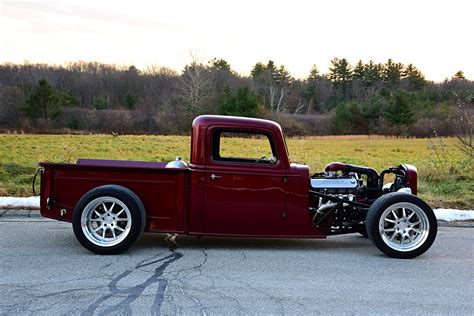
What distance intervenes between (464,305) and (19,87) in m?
66.7

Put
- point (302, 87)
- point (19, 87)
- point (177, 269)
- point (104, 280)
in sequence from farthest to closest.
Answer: point (302, 87)
point (19, 87)
point (177, 269)
point (104, 280)

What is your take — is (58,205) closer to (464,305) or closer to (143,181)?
(143,181)

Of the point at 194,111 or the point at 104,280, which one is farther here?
the point at 194,111

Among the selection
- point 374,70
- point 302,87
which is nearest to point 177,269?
point 302,87

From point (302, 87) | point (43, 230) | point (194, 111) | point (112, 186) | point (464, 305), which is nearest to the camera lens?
point (464, 305)

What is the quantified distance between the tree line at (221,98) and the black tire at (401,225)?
362 inches

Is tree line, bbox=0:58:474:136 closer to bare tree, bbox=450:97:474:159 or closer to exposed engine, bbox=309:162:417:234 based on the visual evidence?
bare tree, bbox=450:97:474:159

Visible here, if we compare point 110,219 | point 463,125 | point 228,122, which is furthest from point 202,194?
point 463,125

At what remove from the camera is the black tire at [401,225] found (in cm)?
642

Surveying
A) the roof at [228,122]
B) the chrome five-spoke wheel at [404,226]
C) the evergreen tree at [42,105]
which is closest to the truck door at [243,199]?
the roof at [228,122]

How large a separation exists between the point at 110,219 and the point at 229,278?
1823 mm

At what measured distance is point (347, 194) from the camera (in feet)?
23.4

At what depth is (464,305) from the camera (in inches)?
187

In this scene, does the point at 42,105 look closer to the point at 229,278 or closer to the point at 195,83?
the point at 195,83
